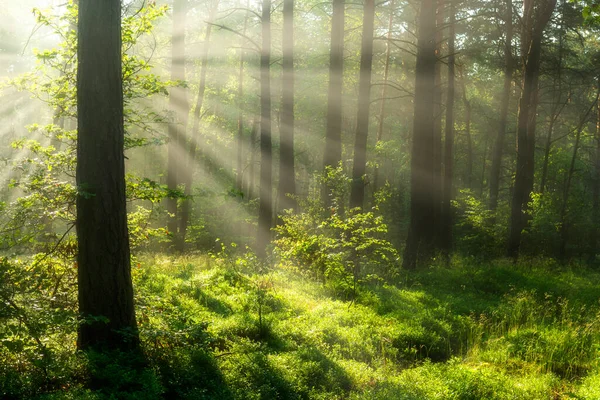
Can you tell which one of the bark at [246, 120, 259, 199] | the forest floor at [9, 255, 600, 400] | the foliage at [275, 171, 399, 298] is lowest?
the forest floor at [9, 255, 600, 400]

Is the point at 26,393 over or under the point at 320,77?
under

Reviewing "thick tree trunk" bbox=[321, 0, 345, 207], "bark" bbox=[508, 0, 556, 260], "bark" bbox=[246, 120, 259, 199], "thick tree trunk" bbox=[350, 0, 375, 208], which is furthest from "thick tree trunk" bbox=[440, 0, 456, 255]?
"bark" bbox=[246, 120, 259, 199]

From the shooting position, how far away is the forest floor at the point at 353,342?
516cm

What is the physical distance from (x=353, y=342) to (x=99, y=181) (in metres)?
4.15

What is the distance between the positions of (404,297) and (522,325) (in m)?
2.29

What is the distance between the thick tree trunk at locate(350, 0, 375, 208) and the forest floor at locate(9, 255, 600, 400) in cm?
355

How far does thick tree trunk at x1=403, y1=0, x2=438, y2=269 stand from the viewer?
13961 mm

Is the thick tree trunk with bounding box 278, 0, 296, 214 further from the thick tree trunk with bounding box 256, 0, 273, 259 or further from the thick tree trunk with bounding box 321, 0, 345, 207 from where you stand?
the thick tree trunk with bounding box 321, 0, 345, 207

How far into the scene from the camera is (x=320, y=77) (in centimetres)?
2827

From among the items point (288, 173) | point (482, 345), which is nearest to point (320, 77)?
point (288, 173)

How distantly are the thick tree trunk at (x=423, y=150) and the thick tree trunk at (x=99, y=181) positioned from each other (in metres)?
10.3

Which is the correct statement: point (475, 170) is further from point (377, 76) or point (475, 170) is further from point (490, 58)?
point (490, 58)

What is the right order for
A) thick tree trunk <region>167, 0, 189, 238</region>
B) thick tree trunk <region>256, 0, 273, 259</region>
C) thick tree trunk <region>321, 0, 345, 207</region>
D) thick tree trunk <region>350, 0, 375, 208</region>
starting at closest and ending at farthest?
thick tree trunk <region>350, 0, 375, 208</region> < thick tree trunk <region>256, 0, 273, 259</region> < thick tree trunk <region>321, 0, 345, 207</region> < thick tree trunk <region>167, 0, 189, 238</region>

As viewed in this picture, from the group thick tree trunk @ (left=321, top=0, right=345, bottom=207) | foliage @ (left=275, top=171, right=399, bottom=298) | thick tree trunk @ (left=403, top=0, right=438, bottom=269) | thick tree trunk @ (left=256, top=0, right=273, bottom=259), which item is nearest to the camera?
foliage @ (left=275, top=171, right=399, bottom=298)
